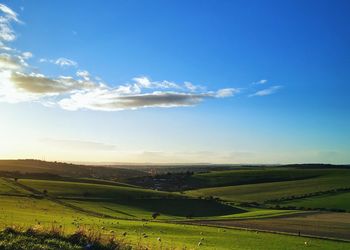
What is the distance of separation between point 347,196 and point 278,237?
76.7 m

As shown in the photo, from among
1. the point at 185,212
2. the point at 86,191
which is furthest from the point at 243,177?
the point at 185,212

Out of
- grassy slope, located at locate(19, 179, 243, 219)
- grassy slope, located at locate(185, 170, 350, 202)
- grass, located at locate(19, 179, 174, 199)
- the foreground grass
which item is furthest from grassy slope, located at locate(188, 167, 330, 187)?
the foreground grass

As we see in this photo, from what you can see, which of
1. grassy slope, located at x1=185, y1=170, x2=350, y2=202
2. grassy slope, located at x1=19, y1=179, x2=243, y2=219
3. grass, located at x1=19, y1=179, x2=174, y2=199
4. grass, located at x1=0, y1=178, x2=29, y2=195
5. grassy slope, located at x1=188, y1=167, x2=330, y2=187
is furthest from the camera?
grassy slope, located at x1=188, y1=167, x2=330, y2=187

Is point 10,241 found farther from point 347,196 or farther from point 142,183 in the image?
point 142,183

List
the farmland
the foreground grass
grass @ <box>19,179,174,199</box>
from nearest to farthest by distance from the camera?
the foreground grass → the farmland → grass @ <box>19,179,174,199</box>

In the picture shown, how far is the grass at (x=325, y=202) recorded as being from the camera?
3922 inches

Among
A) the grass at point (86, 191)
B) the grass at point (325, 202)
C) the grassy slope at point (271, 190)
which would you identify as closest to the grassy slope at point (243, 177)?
the grassy slope at point (271, 190)

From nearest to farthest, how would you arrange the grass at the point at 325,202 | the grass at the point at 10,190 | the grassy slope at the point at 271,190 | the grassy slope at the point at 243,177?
1. the grass at the point at 10,190
2. the grass at the point at 325,202
3. the grassy slope at the point at 271,190
4. the grassy slope at the point at 243,177

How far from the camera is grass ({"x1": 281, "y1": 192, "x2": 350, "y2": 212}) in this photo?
99.6 m

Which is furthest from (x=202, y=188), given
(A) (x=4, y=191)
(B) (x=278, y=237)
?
(B) (x=278, y=237)

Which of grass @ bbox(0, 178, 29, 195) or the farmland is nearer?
the farmland

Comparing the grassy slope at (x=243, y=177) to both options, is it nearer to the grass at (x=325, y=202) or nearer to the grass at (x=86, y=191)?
the grass at (x=325, y=202)

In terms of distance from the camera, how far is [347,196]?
4537 inches

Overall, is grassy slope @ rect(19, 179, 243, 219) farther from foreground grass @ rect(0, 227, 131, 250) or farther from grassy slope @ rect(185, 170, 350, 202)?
foreground grass @ rect(0, 227, 131, 250)
